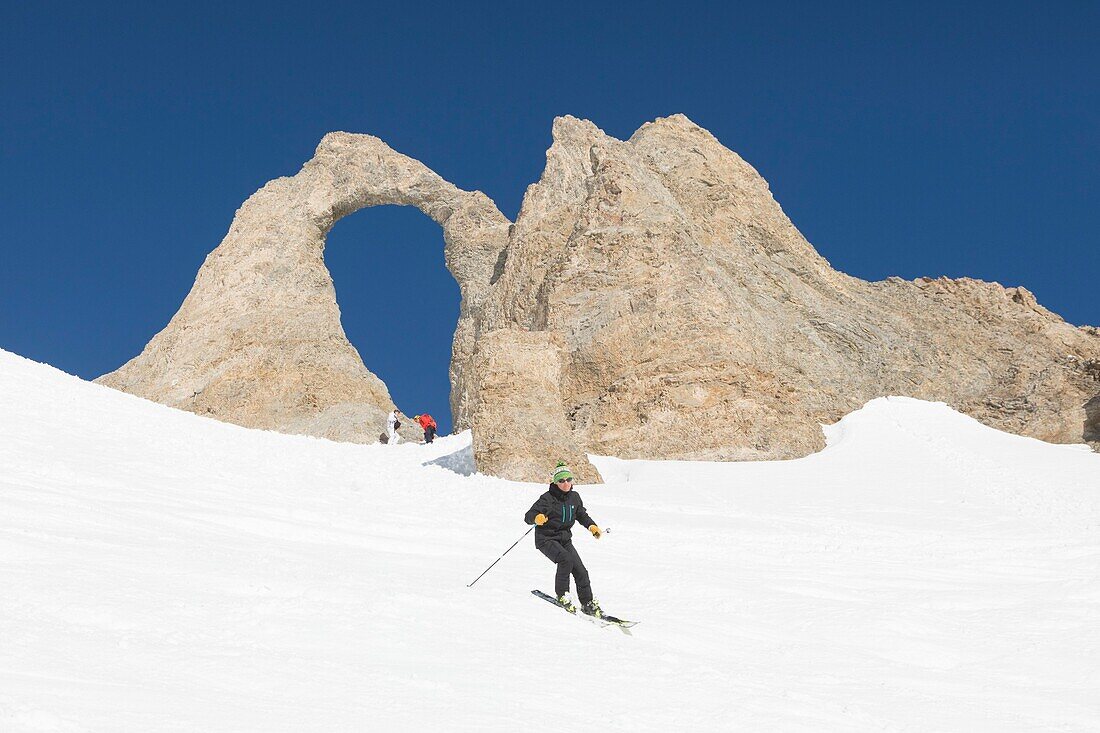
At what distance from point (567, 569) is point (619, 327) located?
16340mm

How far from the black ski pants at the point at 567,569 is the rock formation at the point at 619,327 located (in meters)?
10.1

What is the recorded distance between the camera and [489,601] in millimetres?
8227

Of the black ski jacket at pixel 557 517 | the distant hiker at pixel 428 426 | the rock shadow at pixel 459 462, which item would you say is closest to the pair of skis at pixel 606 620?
the black ski jacket at pixel 557 517

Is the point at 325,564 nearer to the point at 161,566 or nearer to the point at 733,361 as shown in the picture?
the point at 161,566

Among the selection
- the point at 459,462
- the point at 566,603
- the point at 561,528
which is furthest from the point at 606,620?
the point at 459,462

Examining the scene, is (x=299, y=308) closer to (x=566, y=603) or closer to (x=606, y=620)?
(x=566, y=603)

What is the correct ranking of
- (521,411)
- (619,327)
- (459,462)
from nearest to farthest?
(521,411) < (459,462) < (619,327)

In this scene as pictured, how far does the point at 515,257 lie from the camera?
33062 mm

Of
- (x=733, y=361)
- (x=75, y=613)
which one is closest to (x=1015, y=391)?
(x=733, y=361)

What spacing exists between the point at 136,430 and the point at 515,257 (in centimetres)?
1687

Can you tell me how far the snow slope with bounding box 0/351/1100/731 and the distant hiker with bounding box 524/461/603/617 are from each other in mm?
445

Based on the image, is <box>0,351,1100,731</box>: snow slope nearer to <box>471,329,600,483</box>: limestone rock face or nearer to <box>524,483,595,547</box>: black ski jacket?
<box>524,483,595,547</box>: black ski jacket

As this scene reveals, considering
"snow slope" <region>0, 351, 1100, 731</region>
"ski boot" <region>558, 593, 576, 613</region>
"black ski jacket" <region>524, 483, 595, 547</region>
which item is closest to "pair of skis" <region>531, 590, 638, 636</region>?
"ski boot" <region>558, 593, 576, 613</region>

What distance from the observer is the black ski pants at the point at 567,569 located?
28.7ft
